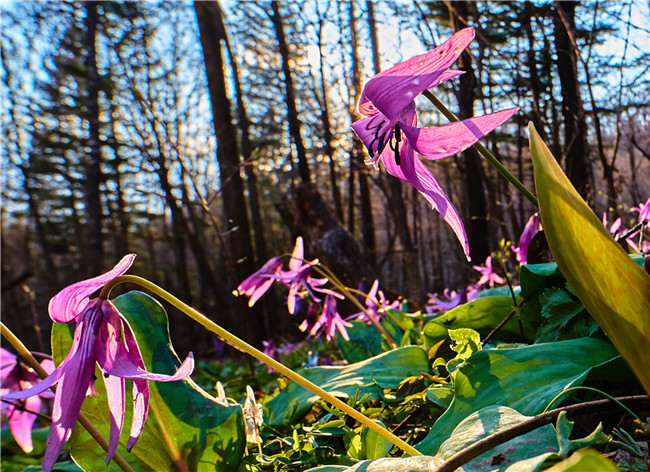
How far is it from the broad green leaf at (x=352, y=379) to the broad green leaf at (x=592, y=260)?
0.49 m

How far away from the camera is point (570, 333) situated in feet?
3.02

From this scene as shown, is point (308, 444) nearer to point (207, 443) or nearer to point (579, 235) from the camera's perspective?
point (207, 443)

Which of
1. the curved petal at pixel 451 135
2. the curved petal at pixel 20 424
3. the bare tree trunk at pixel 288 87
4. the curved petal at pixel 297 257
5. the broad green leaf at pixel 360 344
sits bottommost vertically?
the curved petal at pixel 20 424

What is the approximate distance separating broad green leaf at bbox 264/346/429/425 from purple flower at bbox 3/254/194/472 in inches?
14.4

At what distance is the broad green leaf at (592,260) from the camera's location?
0.50 metres

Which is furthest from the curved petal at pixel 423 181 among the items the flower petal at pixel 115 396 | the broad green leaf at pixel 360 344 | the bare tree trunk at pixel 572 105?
the bare tree trunk at pixel 572 105

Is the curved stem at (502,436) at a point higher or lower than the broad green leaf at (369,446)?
higher

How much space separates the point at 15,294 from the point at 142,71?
8228mm

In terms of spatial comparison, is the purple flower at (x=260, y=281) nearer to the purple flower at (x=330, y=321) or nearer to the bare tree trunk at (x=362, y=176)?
the purple flower at (x=330, y=321)

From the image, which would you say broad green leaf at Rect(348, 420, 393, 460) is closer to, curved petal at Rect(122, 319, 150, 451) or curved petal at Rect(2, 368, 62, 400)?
curved petal at Rect(122, 319, 150, 451)

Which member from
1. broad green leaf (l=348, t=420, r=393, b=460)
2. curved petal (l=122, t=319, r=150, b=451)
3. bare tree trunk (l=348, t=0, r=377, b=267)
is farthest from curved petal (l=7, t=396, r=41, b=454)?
bare tree trunk (l=348, t=0, r=377, b=267)

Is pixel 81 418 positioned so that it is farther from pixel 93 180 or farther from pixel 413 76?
pixel 93 180

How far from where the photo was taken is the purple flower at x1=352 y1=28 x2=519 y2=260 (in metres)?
0.59

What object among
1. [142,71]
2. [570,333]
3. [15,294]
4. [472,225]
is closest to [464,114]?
[472,225]
